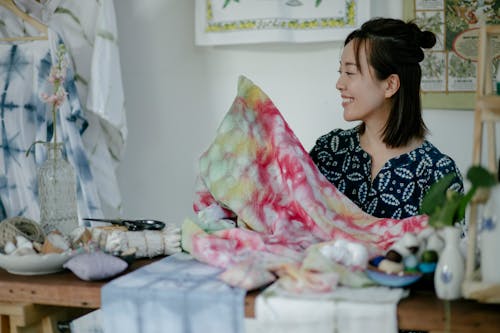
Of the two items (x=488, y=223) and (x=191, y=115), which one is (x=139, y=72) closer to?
(x=191, y=115)

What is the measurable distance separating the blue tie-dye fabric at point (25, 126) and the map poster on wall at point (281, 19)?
0.67m

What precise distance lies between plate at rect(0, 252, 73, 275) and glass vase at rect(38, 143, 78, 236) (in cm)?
36

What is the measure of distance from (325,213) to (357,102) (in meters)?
0.52

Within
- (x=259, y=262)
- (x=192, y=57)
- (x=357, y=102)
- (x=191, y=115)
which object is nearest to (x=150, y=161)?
(x=191, y=115)

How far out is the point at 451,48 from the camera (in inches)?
112

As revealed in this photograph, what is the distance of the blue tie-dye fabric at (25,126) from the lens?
8.85ft

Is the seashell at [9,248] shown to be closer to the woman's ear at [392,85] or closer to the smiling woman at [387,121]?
the smiling woman at [387,121]

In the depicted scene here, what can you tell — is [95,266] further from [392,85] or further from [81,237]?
[392,85]

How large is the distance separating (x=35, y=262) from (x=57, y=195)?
484mm

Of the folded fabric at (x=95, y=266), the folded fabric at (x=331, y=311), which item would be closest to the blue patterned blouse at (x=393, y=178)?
the folded fabric at (x=331, y=311)

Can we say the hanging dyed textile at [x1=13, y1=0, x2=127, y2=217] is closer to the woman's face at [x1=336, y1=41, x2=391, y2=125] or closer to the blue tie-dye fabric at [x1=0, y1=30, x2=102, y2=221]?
the blue tie-dye fabric at [x1=0, y1=30, x2=102, y2=221]

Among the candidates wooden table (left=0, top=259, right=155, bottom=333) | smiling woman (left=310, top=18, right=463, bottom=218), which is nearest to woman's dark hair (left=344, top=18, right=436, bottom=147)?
smiling woman (left=310, top=18, right=463, bottom=218)

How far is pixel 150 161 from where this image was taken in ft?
10.8

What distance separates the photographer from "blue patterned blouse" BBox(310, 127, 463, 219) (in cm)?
214
